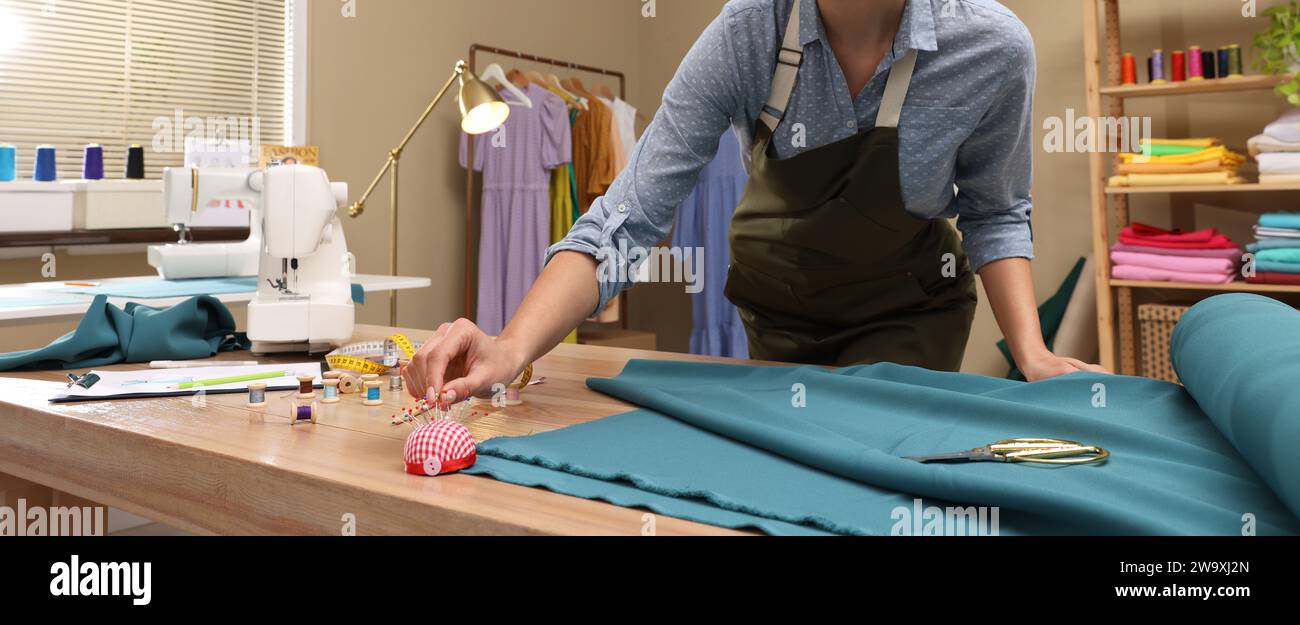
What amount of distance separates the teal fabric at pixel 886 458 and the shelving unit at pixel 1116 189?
2527 millimetres

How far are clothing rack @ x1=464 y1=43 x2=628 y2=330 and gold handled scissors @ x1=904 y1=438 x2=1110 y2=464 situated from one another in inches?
125

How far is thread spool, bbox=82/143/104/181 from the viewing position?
291 cm

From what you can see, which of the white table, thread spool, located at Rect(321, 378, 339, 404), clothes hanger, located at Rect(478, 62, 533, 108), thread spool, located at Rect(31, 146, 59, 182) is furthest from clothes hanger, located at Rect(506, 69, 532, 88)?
thread spool, located at Rect(321, 378, 339, 404)

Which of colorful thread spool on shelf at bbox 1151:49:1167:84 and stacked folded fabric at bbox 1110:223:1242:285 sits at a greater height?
colorful thread spool on shelf at bbox 1151:49:1167:84

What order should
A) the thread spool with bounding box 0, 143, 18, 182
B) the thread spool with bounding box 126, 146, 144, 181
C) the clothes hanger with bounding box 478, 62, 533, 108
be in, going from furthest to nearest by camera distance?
the clothes hanger with bounding box 478, 62, 533, 108 → the thread spool with bounding box 126, 146, 144, 181 → the thread spool with bounding box 0, 143, 18, 182

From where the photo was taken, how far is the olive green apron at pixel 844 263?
1548mm

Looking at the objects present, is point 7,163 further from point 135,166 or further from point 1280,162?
point 1280,162

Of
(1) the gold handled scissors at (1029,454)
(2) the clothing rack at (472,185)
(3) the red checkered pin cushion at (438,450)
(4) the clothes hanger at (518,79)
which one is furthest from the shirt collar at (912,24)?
(4) the clothes hanger at (518,79)

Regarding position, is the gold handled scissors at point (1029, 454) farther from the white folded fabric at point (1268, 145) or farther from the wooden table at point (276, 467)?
the white folded fabric at point (1268, 145)

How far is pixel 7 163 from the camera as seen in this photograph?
108 inches

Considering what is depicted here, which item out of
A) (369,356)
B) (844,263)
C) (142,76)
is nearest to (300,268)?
(369,356)

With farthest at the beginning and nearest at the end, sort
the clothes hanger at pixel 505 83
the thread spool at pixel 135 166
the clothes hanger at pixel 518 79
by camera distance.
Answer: the clothes hanger at pixel 518 79
the clothes hanger at pixel 505 83
the thread spool at pixel 135 166

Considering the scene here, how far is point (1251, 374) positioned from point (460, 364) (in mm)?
755

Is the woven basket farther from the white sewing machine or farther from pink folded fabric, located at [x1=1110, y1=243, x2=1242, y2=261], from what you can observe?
the white sewing machine
